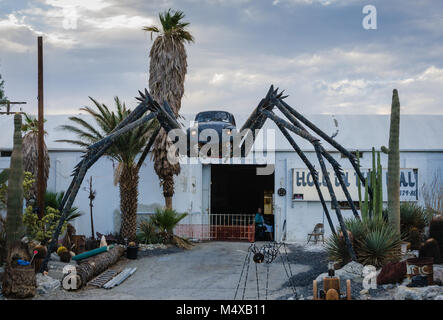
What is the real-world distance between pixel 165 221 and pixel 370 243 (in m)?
9.52

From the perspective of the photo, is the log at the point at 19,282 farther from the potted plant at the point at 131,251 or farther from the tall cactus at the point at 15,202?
the potted plant at the point at 131,251

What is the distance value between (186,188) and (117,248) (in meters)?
6.90

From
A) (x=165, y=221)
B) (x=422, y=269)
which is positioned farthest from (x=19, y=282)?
(x=422, y=269)

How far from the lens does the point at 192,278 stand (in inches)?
539

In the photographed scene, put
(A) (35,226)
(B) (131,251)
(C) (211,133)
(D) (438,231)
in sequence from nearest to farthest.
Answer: (D) (438,231) → (A) (35,226) → (C) (211,133) → (B) (131,251)

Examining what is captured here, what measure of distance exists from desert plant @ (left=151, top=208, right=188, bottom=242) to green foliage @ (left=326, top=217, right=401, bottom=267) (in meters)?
7.87

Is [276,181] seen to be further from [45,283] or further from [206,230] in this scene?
[45,283]

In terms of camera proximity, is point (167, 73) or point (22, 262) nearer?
point (22, 262)

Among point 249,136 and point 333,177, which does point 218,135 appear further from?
point 333,177

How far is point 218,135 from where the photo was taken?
55.1 feet

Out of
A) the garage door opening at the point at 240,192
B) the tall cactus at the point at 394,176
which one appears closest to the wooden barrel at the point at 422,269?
the tall cactus at the point at 394,176

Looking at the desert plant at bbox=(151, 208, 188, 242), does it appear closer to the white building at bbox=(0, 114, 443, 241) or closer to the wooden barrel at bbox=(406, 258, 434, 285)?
the white building at bbox=(0, 114, 443, 241)

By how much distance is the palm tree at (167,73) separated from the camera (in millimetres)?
21062
